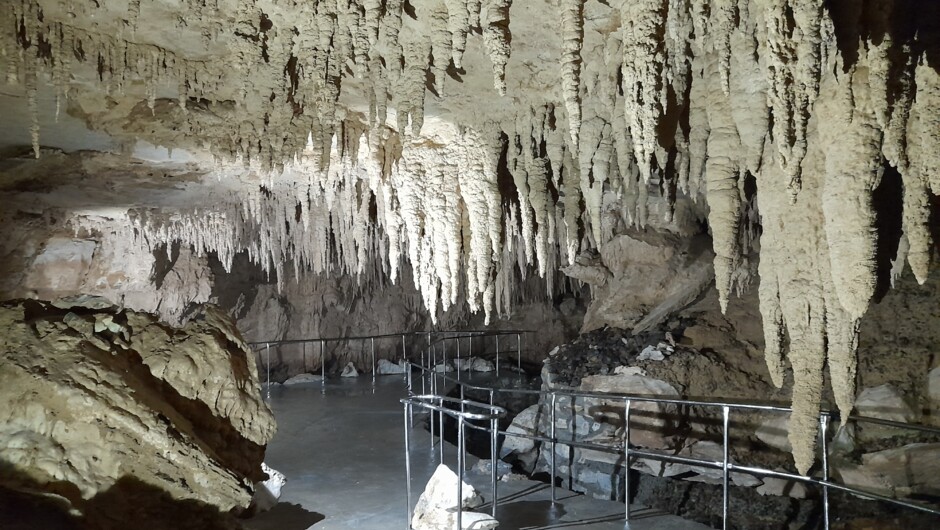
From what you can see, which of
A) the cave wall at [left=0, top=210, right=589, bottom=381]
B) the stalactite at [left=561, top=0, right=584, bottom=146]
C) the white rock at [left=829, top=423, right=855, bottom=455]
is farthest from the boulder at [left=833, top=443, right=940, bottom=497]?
the cave wall at [left=0, top=210, right=589, bottom=381]

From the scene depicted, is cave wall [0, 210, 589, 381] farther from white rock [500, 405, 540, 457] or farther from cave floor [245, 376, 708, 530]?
white rock [500, 405, 540, 457]

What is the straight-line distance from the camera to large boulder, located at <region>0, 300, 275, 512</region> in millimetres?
2836

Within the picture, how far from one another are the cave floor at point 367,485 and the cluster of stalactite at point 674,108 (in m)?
1.80

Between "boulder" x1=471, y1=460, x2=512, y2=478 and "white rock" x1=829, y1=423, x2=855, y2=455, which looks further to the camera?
"white rock" x1=829, y1=423, x2=855, y2=455

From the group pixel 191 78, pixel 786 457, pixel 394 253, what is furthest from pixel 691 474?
pixel 191 78

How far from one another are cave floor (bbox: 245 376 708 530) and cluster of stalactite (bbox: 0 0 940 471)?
1803 mm

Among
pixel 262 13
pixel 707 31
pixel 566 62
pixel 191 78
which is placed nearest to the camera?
pixel 566 62

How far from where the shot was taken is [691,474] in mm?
8398

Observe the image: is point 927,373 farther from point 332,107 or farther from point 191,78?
point 191,78

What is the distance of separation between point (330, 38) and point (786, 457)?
23.8 ft

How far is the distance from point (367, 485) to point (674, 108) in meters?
4.28

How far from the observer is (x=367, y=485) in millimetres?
5875

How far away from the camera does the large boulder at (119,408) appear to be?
112 inches

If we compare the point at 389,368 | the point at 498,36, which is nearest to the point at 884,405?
the point at 498,36
